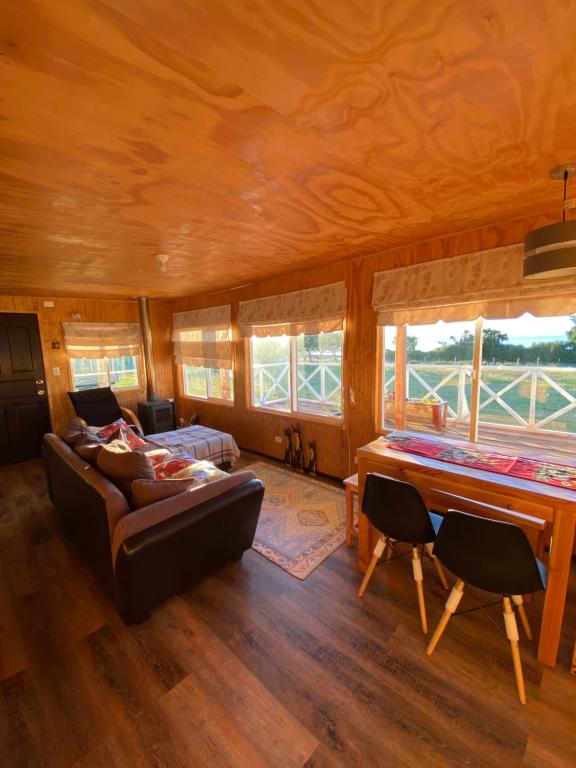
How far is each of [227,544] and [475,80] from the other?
2.53m

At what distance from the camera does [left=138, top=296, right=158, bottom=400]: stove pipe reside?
5223 mm

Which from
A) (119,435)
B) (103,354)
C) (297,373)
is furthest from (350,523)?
(103,354)

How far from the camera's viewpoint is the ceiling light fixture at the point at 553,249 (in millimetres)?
1372

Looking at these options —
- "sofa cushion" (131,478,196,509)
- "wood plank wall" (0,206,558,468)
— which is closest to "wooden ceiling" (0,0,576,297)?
"wood plank wall" (0,206,558,468)

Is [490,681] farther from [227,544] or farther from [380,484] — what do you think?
[227,544]

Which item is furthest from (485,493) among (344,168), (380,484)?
(344,168)

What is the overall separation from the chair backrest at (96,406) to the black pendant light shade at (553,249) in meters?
5.15

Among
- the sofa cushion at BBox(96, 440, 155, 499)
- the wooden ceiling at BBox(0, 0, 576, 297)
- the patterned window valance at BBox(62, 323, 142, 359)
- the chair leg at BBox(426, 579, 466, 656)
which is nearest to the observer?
the wooden ceiling at BBox(0, 0, 576, 297)

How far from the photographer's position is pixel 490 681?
1.49 m

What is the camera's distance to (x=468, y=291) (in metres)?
2.48

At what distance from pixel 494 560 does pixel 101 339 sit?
567cm

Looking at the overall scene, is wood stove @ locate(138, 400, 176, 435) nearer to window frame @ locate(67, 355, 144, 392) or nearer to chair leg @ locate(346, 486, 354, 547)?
window frame @ locate(67, 355, 144, 392)

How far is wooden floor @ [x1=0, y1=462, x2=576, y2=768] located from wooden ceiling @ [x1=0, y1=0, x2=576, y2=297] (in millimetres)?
2372

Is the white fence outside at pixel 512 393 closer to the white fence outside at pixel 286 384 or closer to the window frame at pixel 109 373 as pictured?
the white fence outside at pixel 286 384
